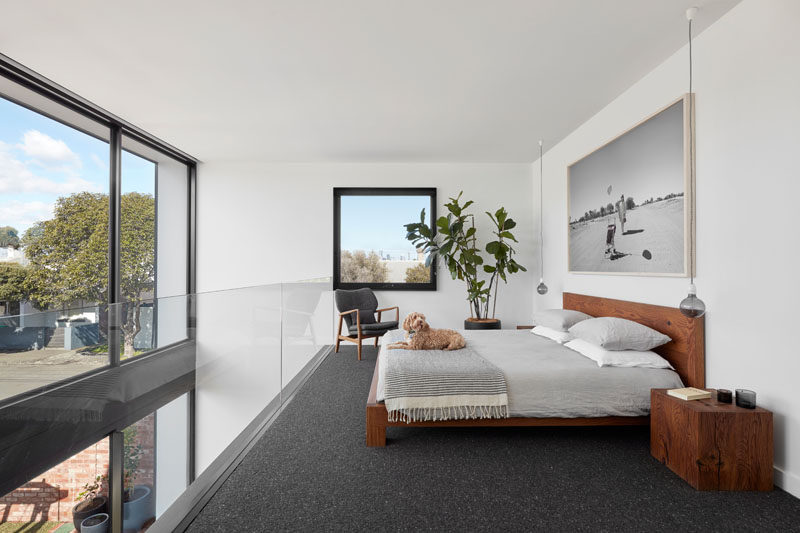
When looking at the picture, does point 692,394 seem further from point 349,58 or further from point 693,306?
point 349,58

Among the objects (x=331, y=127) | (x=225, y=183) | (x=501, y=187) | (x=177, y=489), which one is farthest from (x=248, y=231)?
(x=177, y=489)

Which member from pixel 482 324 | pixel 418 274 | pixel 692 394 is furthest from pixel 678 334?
pixel 418 274

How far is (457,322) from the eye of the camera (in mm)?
5508

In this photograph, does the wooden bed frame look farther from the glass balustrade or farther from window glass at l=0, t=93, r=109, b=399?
window glass at l=0, t=93, r=109, b=399

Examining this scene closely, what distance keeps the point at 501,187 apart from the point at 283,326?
363 centimetres

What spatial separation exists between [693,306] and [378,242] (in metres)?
3.95

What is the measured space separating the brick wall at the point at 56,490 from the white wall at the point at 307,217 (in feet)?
14.2

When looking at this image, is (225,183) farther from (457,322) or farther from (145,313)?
(145,313)

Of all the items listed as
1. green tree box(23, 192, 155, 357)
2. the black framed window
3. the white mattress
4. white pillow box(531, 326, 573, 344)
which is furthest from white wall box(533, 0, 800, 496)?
green tree box(23, 192, 155, 357)

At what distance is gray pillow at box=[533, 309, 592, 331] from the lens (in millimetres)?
3451

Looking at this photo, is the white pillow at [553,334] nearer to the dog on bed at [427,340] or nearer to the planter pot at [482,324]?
the dog on bed at [427,340]

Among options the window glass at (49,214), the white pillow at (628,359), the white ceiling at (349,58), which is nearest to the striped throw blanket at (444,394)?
the white pillow at (628,359)

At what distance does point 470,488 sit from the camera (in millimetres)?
2041

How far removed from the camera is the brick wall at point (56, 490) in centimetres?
100
